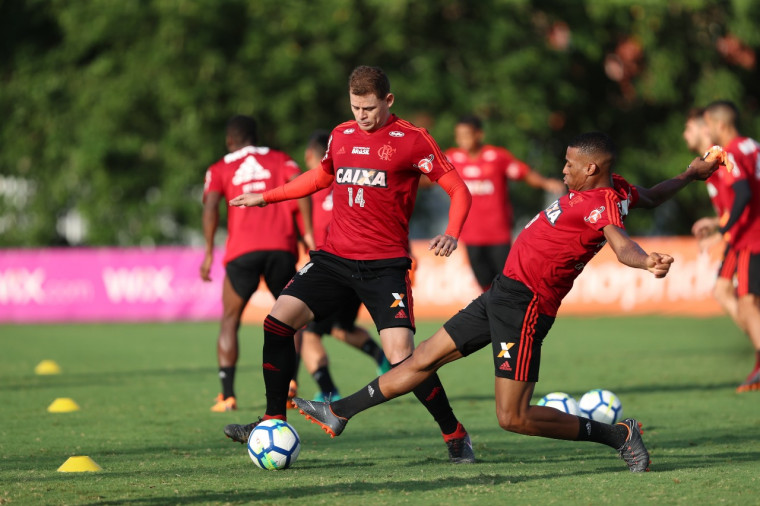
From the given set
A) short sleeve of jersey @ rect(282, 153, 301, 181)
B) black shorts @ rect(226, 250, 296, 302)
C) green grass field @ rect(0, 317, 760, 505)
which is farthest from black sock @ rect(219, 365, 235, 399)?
short sleeve of jersey @ rect(282, 153, 301, 181)

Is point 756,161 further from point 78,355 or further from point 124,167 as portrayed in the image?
point 124,167

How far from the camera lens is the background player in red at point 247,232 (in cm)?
910

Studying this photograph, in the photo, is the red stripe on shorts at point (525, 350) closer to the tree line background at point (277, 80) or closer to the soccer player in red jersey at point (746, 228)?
the soccer player in red jersey at point (746, 228)

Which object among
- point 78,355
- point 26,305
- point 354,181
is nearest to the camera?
point 354,181

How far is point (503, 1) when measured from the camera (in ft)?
86.2

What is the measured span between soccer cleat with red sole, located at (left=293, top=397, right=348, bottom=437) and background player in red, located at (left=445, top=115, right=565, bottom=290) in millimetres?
6319

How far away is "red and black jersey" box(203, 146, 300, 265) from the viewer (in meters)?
9.11

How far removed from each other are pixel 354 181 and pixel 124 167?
21.1m

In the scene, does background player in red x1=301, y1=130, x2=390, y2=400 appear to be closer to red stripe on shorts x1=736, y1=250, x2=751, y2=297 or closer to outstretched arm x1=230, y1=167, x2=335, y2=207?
outstretched arm x1=230, y1=167, x2=335, y2=207

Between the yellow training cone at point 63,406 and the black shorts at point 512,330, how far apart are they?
4111 millimetres

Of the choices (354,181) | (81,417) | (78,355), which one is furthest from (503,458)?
(78,355)

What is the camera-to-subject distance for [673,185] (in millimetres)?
6539

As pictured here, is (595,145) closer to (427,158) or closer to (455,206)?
(455,206)

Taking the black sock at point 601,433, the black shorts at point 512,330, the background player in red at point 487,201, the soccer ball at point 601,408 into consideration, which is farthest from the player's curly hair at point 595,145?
the background player in red at point 487,201
